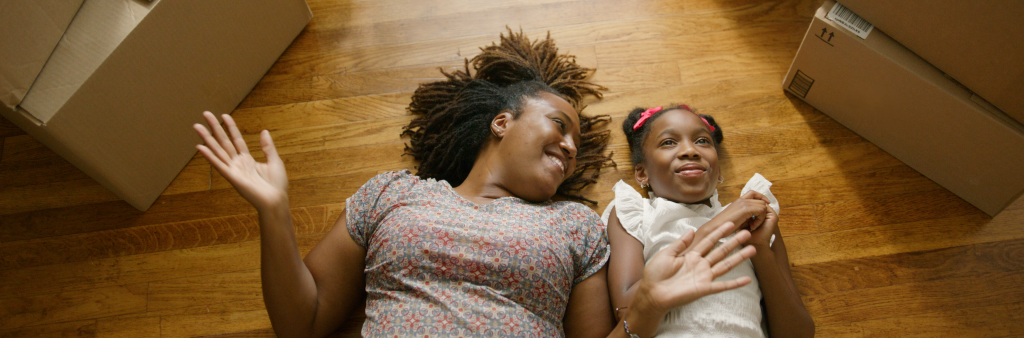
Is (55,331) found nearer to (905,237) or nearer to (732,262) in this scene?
(732,262)

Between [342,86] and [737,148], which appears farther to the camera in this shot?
[342,86]

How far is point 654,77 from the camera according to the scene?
175cm

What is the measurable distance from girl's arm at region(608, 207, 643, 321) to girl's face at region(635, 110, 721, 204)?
0.15 metres

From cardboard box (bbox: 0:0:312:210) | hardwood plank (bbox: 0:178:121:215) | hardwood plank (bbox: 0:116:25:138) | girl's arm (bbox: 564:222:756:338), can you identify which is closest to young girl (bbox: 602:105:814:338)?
girl's arm (bbox: 564:222:756:338)

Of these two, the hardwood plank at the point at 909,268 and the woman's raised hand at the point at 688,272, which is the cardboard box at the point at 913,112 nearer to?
the hardwood plank at the point at 909,268

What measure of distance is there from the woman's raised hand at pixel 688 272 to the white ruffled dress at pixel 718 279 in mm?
156

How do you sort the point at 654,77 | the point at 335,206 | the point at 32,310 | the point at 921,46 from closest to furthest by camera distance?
the point at 921,46 → the point at 32,310 → the point at 335,206 → the point at 654,77

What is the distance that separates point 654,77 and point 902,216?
2.47 feet

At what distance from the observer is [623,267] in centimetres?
132

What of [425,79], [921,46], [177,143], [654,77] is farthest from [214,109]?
[921,46]

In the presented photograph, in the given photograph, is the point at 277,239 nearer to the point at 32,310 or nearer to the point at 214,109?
the point at 214,109

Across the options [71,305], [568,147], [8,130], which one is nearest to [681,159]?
[568,147]

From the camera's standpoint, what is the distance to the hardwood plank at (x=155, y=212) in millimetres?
1614

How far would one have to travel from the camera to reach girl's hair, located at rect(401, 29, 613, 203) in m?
1.54
